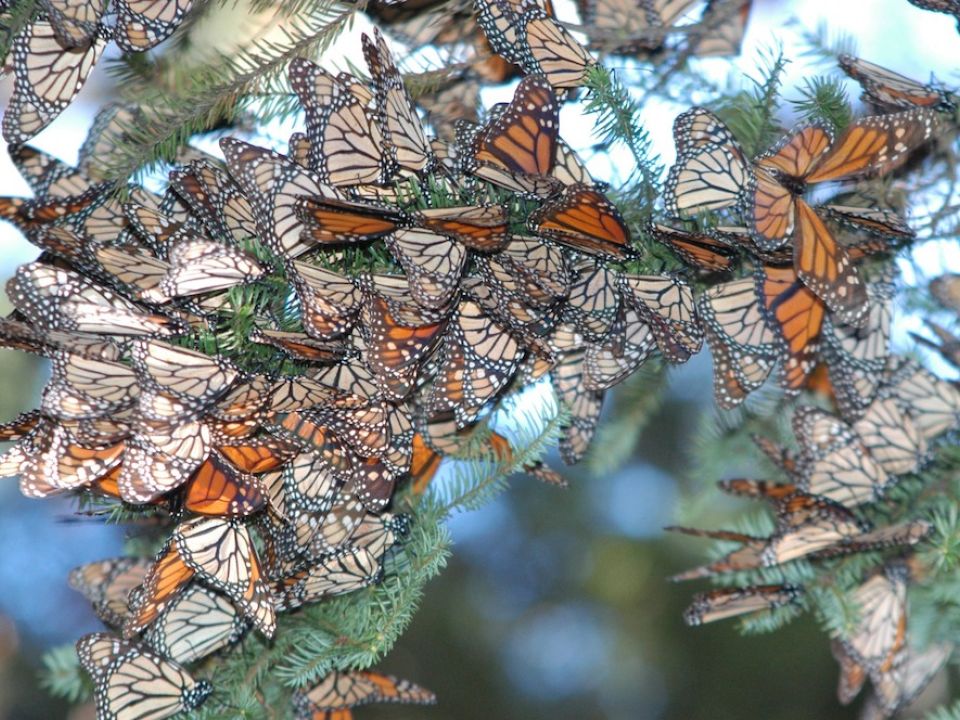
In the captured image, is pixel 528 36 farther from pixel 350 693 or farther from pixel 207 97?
pixel 350 693

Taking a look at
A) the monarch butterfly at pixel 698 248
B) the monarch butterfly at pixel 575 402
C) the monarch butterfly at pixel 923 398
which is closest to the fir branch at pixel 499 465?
the monarch butterfly at pixel 575 402

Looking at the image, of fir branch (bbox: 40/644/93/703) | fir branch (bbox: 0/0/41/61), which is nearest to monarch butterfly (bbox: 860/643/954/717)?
fir branch (bbox: 40/644/93/703)

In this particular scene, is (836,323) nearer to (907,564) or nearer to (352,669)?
(907,564)

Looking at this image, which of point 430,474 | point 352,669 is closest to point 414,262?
point 430,474

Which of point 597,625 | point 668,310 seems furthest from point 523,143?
point 597,625

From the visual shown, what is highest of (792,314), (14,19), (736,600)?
(14,19)

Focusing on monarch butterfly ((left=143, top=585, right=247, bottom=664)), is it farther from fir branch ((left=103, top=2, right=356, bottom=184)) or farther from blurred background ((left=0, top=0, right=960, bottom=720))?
blurred background ((left=0, top=0, right=960, bottom=720))
